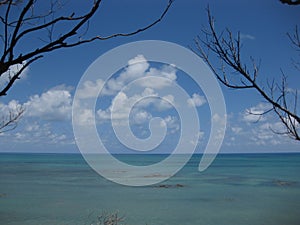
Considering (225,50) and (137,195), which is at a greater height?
(225,50)

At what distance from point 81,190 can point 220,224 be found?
1491 centimetres

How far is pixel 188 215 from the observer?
17.6m

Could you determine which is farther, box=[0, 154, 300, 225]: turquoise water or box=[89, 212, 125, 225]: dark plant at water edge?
box=[0, 154, 300, 225]: turquoise water


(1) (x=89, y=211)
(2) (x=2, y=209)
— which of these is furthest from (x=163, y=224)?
(2) (x=2, y=209)

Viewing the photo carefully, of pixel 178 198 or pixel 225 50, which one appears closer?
pixel 225 50

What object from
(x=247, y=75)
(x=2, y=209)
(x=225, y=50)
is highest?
(x=225, y=50)

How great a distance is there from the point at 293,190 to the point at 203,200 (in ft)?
33.9

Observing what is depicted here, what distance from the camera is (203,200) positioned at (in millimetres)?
22875

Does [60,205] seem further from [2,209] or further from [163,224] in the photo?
[163,224]

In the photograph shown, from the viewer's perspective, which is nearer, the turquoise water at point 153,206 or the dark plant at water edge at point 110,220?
the dark plant at water edge at point 110,220

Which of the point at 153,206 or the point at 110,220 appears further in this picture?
the point at 153,206

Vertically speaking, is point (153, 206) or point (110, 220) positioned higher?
point (110, 220)

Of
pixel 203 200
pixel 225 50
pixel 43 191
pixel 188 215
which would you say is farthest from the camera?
pixel 43 191

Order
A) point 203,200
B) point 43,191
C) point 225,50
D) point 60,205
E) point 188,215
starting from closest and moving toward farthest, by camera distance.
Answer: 1. point 225,50
2. point 188,215
3. point 60,205
4. point 203,200
5. point 43,191
